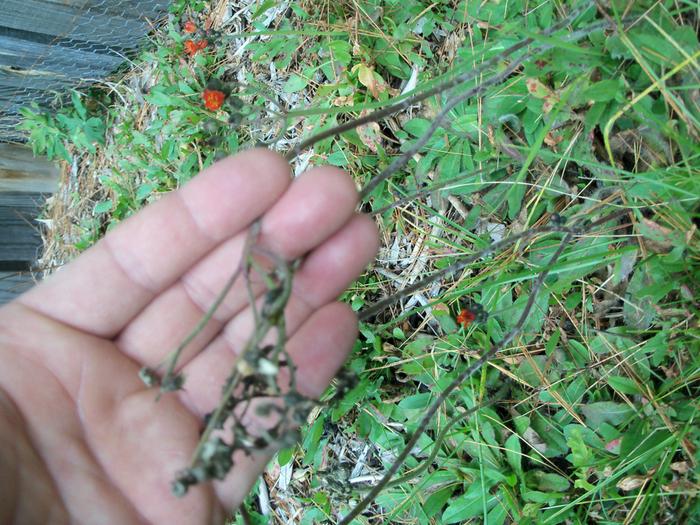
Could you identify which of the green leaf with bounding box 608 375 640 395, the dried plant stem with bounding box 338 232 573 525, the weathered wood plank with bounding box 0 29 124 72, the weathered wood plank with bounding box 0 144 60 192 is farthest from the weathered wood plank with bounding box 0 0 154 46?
the green leaf with bounding box 608 375 640 395

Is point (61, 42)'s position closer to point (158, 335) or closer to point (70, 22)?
point (70, 22)

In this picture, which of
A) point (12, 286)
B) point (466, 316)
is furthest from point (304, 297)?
point (12, 286)

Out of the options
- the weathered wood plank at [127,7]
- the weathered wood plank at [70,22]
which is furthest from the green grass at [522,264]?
the weathered wood plank at [70,22]

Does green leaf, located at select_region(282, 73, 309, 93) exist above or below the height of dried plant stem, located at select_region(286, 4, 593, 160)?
above

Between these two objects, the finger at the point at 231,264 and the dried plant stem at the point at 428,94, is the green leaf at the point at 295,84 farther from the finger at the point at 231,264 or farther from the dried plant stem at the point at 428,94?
the finger at the point at 231,264

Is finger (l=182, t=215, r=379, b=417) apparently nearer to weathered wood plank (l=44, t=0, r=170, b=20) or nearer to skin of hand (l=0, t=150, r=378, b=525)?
skin of hand (l=0, t=150, r=378, b=525)
